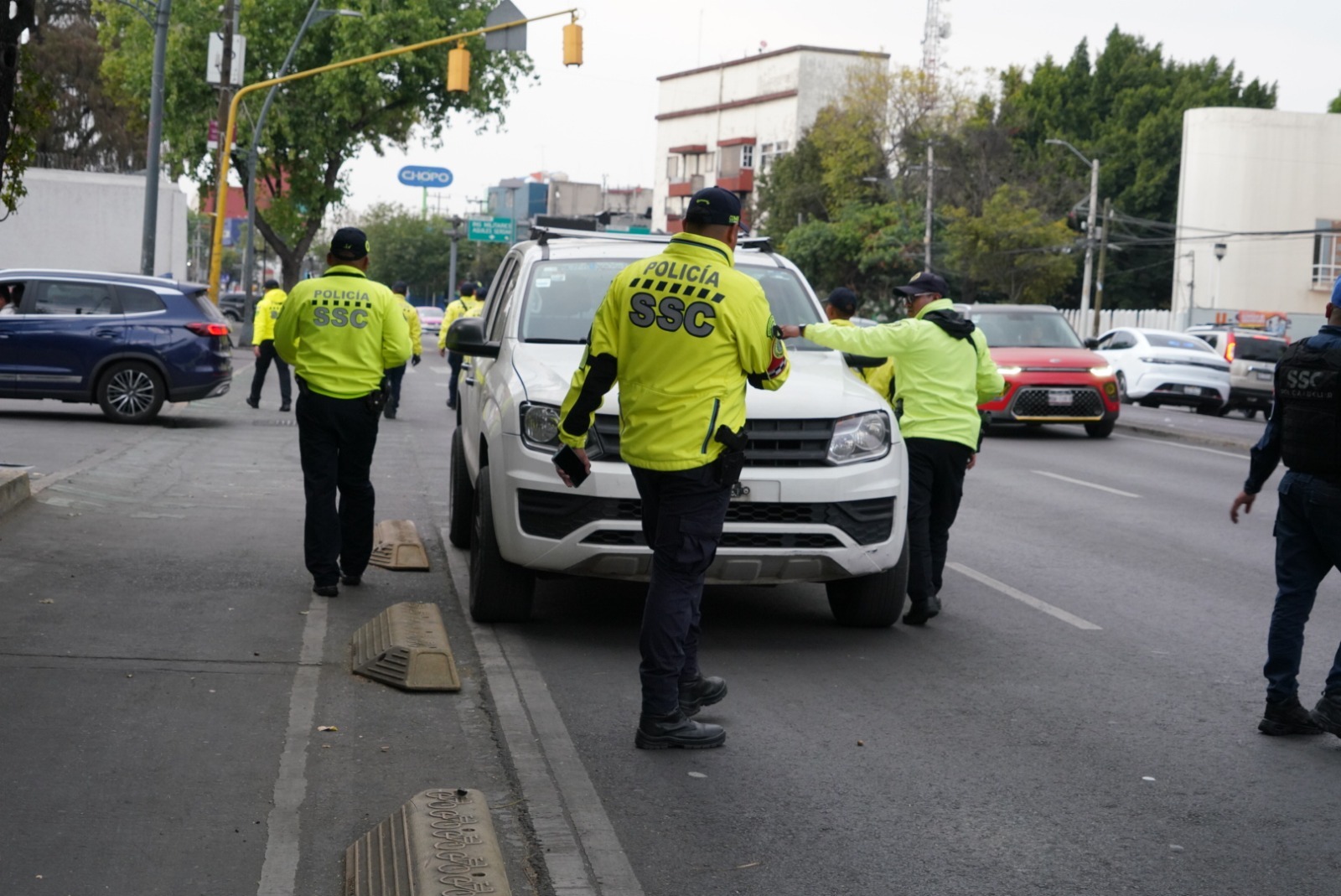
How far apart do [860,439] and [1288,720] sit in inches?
90.2

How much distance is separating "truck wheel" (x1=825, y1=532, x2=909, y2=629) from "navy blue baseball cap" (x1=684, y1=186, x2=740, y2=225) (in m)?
2.64

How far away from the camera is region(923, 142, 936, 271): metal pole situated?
63469 millimetres

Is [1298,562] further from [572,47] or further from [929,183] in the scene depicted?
[929,183]

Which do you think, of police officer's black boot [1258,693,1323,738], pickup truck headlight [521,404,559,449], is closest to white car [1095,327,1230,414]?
pickup truck headlight [521,404,559,449]

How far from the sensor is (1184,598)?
965cm

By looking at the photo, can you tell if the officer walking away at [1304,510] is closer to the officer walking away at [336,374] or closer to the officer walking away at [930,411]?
the officer walking away at [930,411]

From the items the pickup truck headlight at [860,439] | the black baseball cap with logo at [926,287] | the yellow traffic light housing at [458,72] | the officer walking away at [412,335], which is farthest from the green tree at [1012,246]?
the pickup truck headlight at [860,439]

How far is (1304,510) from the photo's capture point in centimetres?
639

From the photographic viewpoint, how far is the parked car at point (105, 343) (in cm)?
1861

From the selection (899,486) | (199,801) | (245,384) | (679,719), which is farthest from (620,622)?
(245,384)

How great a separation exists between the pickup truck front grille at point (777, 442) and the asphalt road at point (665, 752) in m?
0.91

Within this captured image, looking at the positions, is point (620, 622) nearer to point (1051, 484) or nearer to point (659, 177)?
point (1051, 484)

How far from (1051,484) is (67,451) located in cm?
934

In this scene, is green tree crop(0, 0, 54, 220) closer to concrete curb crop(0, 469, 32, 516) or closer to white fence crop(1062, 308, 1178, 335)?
concrete curb crop(0, 469, 32, 516)
